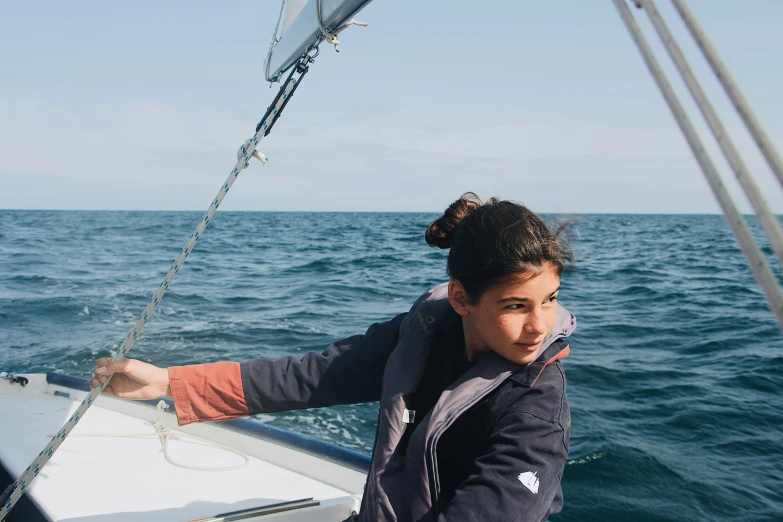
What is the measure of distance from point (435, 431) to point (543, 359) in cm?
27

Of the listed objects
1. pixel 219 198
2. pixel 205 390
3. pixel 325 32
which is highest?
pixel 325 32

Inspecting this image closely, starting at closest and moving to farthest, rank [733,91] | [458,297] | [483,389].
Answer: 1. [733,91]
2. [483,389]
3. [458,297]

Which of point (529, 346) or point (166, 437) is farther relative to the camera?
point (166, 437)

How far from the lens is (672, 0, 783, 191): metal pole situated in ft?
2.24

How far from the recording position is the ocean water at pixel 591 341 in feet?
12.8

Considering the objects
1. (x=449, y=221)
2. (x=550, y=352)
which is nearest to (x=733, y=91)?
(x=550, y=352)

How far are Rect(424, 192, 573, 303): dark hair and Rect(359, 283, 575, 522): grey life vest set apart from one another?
156 millimetres

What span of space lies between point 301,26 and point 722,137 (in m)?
1.48

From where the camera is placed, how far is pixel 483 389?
1262 millimetres

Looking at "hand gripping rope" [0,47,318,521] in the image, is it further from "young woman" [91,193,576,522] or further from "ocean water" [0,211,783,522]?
"ocean water" [0,211,783,522]

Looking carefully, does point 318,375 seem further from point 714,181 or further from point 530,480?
point 714,181

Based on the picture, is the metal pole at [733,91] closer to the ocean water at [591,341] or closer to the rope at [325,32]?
the ocean water at [591,341]

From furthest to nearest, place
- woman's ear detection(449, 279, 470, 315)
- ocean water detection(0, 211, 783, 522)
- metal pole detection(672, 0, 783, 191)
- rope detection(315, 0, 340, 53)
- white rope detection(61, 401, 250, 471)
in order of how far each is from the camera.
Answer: ocean water detection(0, 211, 783, 522), white rope detection(61, 401, 250, 471), rope detection(315, 0, 340, 53), woman's ear detection(449, 279, 470, 315), metal pole detection(672, 0, 783, 191)

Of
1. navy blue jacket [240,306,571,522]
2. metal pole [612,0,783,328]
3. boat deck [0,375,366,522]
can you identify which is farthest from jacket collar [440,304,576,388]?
boat deck [0,375,366,522]
